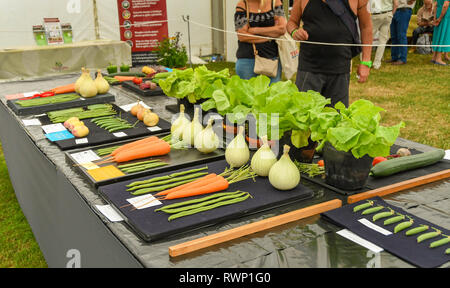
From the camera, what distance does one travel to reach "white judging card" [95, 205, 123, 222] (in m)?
1.63

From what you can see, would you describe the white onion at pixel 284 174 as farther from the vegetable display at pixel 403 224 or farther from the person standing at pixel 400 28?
the person standing at pixel 400 28

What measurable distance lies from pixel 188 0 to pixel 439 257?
350 inches

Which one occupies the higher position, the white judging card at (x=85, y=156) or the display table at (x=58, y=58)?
the display table at (x=58, y=58)

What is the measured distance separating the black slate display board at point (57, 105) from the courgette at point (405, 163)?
89.2 inches

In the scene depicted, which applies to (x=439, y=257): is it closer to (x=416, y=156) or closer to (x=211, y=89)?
(x=416, y=156)

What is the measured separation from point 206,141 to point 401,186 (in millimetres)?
941

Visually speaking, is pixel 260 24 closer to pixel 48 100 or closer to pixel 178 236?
pixel 48 100

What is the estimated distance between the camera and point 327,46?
123 inches

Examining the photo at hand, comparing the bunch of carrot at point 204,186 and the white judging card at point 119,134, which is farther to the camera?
the white judging card at point 119,134

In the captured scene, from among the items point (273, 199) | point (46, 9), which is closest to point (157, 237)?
point (273, 199)

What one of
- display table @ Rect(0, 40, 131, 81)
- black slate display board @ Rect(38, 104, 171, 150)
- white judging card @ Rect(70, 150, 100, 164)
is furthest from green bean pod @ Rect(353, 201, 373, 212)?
display table @ Rect(0, 40, 131, 81)

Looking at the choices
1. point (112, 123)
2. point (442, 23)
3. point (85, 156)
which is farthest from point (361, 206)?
point (442, 23)

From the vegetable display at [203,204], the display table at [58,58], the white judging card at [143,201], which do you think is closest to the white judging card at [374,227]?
the vegetable display at [203,204]

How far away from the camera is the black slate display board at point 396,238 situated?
133 centimetres
